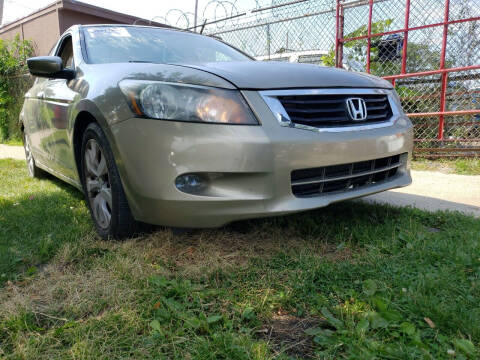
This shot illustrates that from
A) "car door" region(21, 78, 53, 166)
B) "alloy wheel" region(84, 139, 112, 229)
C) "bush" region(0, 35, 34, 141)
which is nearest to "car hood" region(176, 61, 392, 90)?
"alloy wheel" region(84, 139, 112, 229)

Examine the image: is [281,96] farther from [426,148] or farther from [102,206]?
[426,148]

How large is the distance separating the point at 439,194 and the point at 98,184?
2.88 metres

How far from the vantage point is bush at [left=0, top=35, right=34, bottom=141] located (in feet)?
32.7

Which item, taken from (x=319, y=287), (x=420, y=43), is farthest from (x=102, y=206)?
(x=420, y=43)

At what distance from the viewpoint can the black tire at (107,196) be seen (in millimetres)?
2273

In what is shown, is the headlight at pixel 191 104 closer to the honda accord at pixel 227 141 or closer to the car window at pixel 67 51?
the honda accord at pixel 227 141

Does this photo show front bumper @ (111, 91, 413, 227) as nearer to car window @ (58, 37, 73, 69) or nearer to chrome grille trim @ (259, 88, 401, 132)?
chrome grille trim @ (259, 88, 401, 132)

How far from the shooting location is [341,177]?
222cm

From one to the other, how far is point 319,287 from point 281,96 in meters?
0.93

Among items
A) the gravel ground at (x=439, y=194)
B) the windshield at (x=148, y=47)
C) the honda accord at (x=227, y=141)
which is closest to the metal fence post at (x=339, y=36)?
the gravel ground at (x=439, y=194)

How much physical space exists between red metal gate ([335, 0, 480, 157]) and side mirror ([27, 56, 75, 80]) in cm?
433

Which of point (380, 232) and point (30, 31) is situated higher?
point (30, 31)

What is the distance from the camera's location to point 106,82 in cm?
233

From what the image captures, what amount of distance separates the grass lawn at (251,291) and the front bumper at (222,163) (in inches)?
11.0
